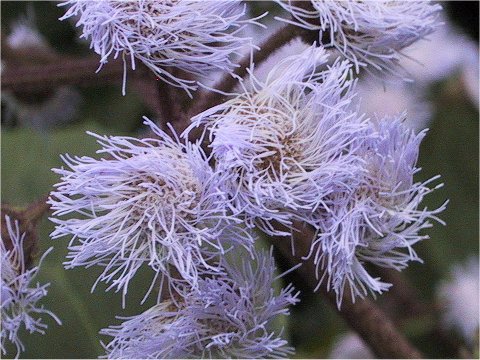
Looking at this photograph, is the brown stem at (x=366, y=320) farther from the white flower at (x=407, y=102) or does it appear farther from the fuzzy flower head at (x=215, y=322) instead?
the white flower at (x=407, y=102)

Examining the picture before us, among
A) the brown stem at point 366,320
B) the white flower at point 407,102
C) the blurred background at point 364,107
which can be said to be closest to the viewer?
the brown stem at point 366,320

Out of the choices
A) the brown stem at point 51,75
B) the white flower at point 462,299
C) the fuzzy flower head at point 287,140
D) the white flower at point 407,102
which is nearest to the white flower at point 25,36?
the brown stem at point 51,75

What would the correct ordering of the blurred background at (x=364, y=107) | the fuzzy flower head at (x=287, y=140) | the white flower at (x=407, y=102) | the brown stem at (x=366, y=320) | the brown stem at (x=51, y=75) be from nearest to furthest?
the fuzzy flower head at (x=287, y=140)
the brown stem at (x=366, y=320)
the brown stem at (x=51, y=75)
the blurred background at (x=364, y=107)
the white flower at (x=407, y=102)

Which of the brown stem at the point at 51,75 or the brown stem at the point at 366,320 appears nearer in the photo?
the brown stem at the point at 366,320

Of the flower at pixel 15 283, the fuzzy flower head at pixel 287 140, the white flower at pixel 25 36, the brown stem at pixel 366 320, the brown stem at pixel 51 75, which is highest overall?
the white flower at pixel 25 36

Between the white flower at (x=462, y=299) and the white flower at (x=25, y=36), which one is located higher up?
the white flower at (x=25, y=36)

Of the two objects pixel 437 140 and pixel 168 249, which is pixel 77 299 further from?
pixel 437 140

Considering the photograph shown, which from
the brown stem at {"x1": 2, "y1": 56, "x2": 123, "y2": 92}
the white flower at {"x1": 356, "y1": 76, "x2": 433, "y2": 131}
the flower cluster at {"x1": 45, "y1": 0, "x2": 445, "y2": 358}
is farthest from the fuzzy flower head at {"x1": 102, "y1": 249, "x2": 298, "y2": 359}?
the white flower at {"x1": 356, "y1": 76, "x2": 433, "y2": 131}
